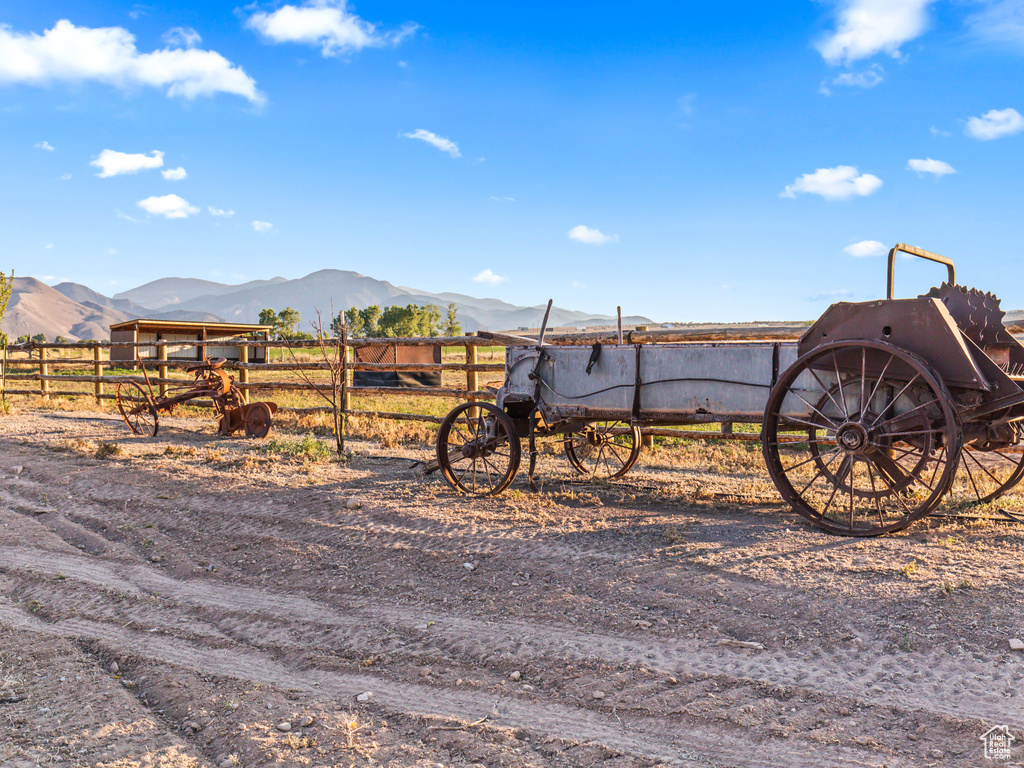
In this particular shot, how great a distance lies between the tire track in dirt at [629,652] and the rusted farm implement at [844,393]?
1598mm

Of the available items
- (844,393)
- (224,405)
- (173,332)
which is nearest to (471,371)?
(224,405)

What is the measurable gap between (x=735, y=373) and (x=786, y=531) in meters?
1.36

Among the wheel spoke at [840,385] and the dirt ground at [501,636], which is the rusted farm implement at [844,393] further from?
the dirt ground at [501,636]

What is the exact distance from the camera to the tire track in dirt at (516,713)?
2.68 meters

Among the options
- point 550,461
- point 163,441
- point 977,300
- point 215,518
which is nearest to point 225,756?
point 215,518

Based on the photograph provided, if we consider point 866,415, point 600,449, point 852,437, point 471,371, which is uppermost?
point 471,371

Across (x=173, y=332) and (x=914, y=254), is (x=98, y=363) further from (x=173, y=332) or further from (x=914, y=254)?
(x=173, y=332)

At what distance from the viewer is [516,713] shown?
3.03 metres

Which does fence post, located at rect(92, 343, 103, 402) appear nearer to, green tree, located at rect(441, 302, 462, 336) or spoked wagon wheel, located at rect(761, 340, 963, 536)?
spoked wagon wheel, located at rect(761, 340, 963, 536)

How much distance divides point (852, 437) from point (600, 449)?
10.4 ft

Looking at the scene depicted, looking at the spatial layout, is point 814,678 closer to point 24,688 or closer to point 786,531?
point 786,531

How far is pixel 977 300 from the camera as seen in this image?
5238 mm

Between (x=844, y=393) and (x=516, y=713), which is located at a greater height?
(x=844, y=393)

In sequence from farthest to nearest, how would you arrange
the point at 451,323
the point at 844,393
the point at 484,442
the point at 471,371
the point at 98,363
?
the point at 451,323 < the point at 98,363 < the point at 471,371 < the point at 484,442 < the point at 844,393
